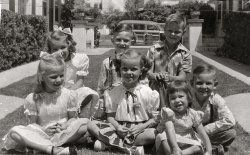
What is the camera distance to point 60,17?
25.8 m

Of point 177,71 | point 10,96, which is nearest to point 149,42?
point 10,96

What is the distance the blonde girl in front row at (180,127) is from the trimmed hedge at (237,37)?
9090 millimetres

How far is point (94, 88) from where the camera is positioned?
339 inches

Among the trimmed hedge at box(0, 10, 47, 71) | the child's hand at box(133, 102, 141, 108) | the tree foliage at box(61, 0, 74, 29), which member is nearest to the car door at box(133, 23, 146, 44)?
the tree foliage at box(61, 0, 74, 29)

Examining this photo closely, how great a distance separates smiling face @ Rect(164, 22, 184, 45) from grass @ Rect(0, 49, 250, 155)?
4.45 feet

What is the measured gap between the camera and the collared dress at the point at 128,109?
4602 mm

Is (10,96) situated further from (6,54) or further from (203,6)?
(203,6)

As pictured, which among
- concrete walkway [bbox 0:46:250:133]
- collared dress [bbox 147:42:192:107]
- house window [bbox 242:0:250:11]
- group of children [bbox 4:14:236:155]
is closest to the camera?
group of children [bbox 4:14:236:155]

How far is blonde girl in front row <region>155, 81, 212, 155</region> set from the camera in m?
4.14

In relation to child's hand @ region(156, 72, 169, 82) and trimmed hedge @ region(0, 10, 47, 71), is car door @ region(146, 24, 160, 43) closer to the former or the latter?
trimmed hedge @ region(0, 10, 47, 71)

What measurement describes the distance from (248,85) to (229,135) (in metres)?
4.95

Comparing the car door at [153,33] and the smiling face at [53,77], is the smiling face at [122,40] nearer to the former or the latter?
the smiling face at [53,77]

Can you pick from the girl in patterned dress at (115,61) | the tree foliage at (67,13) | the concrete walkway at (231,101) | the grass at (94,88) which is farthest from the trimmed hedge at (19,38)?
the tree foliage at (67,13)

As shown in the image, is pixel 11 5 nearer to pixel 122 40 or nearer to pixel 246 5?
pixel 246 5
